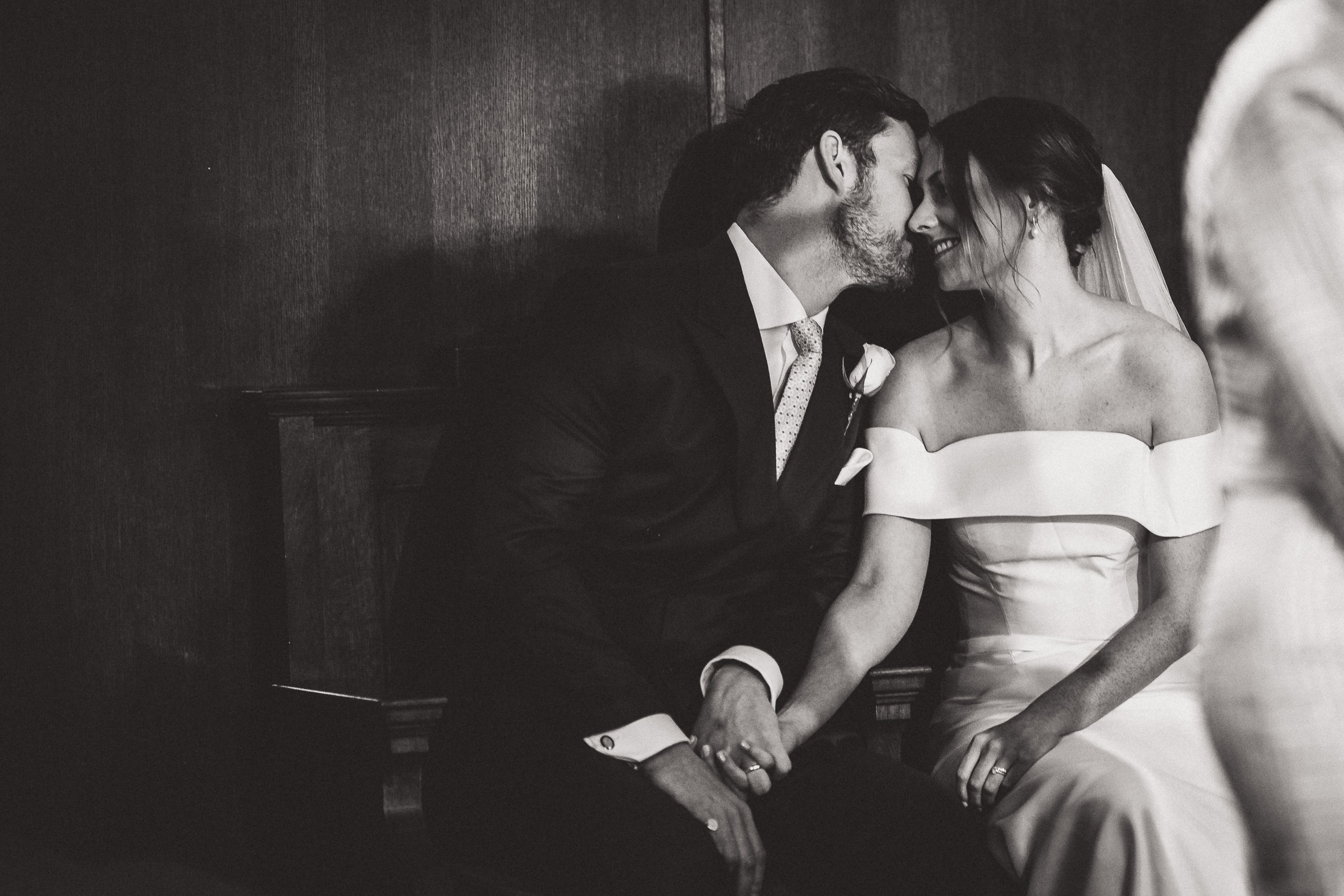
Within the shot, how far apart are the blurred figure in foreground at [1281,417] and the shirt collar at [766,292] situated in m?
1.52

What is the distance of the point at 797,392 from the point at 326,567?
3.30 ft

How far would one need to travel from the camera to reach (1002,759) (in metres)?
1.91

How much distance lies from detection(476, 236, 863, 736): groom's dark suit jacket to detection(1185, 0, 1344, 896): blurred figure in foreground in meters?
1.28

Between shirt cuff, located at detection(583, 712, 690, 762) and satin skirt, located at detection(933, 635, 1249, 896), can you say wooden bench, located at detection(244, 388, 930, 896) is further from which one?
shirt cuff, located at detection(583, 712, 690, 762)

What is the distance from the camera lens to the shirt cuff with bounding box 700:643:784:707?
2037mm

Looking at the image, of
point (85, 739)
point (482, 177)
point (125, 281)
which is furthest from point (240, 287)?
point (85, 739)

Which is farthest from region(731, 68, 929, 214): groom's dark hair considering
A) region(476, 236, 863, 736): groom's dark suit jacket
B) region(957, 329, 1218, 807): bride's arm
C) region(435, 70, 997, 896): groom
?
region(957, 329, 1218, 807): bride's arm

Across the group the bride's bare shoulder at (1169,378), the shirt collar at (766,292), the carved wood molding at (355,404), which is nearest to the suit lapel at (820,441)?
the shirt collar at (766,292)

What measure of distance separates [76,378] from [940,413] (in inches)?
69.7

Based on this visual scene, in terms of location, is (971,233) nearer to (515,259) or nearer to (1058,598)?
(1058,598)

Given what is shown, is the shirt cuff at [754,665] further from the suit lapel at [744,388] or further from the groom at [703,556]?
the suit lapel at [744,388]

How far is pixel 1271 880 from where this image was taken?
2.43 ft

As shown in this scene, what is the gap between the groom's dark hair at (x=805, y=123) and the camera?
93.0 inches

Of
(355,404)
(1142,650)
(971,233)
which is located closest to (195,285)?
(355,404)
